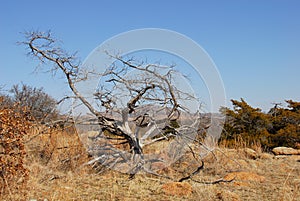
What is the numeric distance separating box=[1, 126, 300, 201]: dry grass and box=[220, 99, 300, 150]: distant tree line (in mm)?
→ 4811

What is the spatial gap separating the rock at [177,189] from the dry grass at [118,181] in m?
0.02

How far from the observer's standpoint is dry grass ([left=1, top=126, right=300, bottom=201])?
472 centimetres

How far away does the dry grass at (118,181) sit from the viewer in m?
4.72

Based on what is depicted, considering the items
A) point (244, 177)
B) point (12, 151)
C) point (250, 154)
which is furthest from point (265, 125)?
point (12, 151)

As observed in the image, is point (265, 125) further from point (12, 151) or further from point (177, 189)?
point (12, 151)

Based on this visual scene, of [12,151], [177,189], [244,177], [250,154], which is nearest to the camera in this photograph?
[12,151]

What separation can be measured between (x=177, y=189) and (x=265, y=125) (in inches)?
386

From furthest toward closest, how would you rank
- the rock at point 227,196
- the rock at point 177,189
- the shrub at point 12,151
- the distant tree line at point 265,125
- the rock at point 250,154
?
the distant tree line at point 265,125
the rock at point 250,154
the rock at point 177,189
the rock at point 227,196
the shrub at point 12,151

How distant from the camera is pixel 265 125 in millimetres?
13719

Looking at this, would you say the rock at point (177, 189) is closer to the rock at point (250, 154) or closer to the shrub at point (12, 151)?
the shrub at point (12, 151)

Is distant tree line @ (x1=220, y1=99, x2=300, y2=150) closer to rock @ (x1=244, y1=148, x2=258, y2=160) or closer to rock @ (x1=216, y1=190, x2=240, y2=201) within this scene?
rock @ (x1=244, y1=148, x2=258, y2=160)

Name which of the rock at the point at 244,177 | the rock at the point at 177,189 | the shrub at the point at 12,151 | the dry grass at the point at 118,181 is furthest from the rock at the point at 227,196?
the shrub at the point at 12,151

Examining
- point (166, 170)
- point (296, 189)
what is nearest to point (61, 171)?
point (166, 170)

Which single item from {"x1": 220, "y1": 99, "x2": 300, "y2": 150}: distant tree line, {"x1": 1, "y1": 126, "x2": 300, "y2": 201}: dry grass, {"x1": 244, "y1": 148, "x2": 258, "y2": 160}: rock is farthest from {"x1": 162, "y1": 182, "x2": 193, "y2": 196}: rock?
{"x1": 220, "y1": 99, "x2": 300, "y2": 150}: distant tree line
